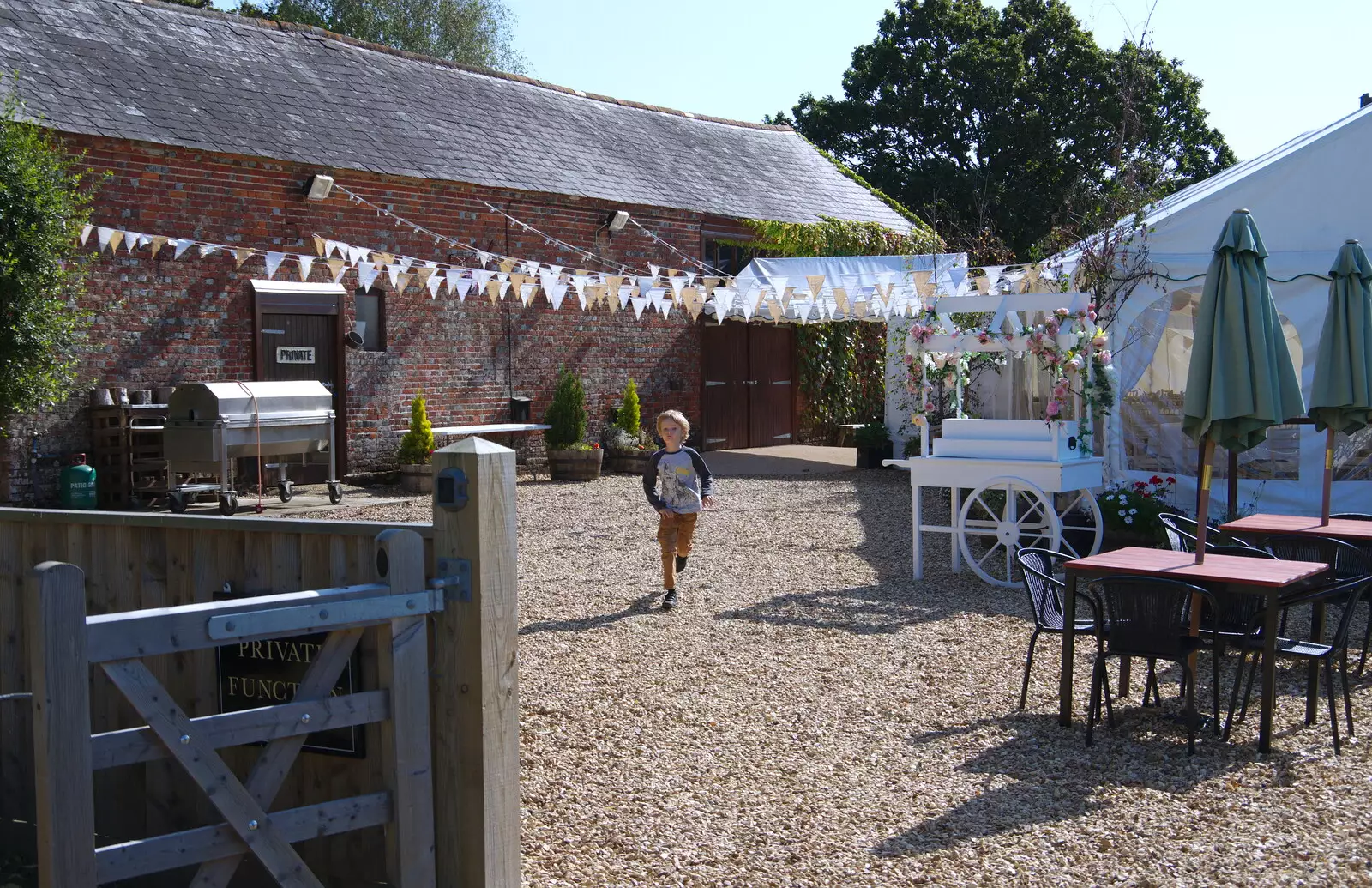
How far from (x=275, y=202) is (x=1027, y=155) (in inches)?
995

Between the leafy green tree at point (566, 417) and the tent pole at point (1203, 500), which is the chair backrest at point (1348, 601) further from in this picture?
the leafy green tree at point (566, 417)

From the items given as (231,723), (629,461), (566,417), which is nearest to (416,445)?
(566,417)

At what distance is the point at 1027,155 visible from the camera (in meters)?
34.4

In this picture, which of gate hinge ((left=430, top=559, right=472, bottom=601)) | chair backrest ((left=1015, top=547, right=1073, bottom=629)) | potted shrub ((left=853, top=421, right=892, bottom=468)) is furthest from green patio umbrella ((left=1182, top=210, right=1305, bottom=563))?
potted shrub ((left=853, top=421, right=892, bottom=468))

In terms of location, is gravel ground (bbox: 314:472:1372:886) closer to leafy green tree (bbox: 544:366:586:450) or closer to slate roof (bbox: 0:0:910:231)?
leafy green tree (bbox: 544:366:586:450)

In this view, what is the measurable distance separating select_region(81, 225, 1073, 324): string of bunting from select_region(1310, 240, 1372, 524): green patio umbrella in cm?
452

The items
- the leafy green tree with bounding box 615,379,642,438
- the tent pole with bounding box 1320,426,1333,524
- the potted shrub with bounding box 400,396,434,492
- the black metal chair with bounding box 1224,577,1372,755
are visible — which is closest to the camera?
the black metal chair with bounding box 1224,577,1372,755

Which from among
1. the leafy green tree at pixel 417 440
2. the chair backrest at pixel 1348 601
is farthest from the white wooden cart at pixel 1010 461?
the leafy green tree at pixel 417 440

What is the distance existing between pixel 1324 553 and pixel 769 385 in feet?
45.8

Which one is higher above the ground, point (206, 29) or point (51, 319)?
point (206, 29)

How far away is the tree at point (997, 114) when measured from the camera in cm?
3369

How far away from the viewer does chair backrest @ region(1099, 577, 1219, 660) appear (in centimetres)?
507

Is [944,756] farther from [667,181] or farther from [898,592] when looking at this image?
[667,181]

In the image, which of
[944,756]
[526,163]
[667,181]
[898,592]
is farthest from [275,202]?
[944,756]
